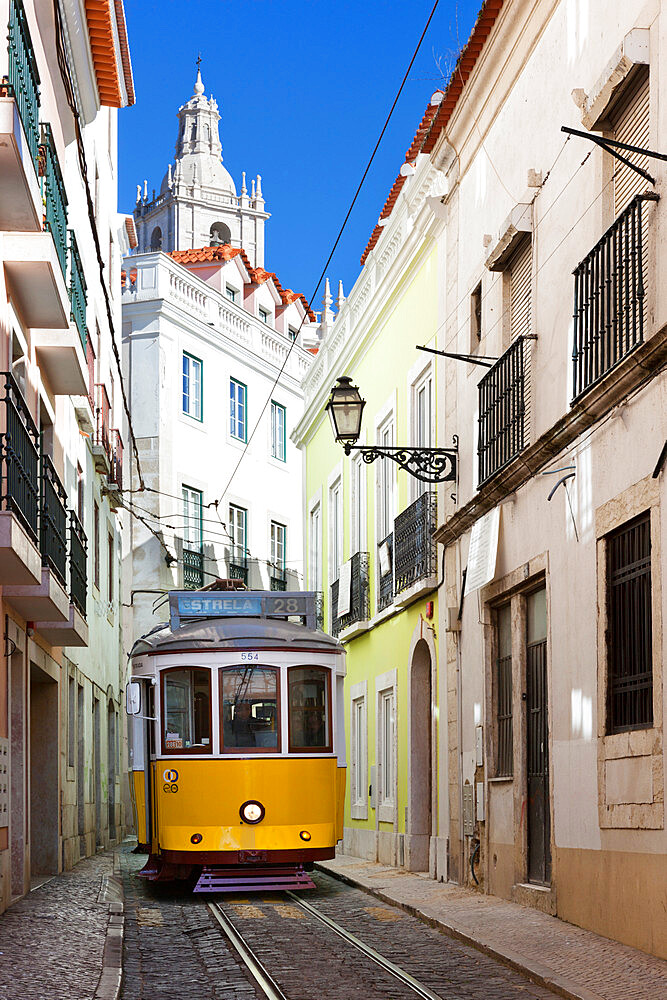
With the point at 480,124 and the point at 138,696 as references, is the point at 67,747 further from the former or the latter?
the point at 480,124

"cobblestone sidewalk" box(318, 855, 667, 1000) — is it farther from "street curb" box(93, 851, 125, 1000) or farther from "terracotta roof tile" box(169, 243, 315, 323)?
"terracotta roof tile" box(169, 243, 315, 323)

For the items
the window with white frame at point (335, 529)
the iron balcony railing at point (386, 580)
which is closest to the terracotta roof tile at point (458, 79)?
the iron balcony railing at point (386, 580)

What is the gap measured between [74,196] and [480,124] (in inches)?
263

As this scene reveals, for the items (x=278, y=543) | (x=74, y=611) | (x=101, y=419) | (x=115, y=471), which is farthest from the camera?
(x=278, y=543)

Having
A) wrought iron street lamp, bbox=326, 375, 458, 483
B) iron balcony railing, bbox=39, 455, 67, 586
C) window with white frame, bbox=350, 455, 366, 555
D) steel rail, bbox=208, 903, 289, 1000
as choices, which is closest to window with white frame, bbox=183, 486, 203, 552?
window with white frame, bbox=350, 455, 366, 555

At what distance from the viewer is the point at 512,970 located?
869cm

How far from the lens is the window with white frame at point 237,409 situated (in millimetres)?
35375

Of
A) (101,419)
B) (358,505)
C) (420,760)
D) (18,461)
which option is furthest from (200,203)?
(18,461)

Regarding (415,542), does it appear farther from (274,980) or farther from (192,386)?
(192,386)

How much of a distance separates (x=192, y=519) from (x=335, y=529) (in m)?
9.01

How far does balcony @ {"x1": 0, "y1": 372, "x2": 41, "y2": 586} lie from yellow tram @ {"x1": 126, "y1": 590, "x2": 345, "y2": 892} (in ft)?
6.63

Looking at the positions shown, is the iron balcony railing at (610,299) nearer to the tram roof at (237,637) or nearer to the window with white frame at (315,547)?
the tram roof at (237,637)

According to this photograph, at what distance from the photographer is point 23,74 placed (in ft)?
37.5

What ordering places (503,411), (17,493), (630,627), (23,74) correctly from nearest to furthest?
(630,627)
(23,74)
(17,493)
(503,411)
